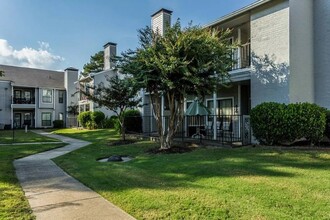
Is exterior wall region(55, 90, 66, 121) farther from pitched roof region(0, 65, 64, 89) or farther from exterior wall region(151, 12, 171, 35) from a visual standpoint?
exterior wall region(151, 12, 171, 35)

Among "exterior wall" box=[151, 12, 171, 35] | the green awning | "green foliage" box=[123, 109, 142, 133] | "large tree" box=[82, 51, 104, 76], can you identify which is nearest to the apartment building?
"large tree" box=[82, 51, 104, 76]

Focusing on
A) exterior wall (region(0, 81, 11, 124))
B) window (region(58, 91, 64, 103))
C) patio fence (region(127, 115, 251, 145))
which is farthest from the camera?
window (region(58, 91, 64, 103))

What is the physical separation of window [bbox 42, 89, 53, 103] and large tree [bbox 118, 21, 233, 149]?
33.6m

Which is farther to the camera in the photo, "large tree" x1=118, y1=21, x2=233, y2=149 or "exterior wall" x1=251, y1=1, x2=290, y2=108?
"exterior wall" x1=251, y1=1, x2=290, y2=108

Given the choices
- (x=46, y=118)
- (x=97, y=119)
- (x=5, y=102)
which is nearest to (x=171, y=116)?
(x=97, y=119)

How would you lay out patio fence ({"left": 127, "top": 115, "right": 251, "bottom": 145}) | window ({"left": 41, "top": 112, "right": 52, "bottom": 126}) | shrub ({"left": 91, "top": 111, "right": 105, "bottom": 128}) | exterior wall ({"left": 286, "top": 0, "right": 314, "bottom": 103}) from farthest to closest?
window ({"left": 41, "top": 112, "right": 52, "bottom": 126}) → shrub ({"left": 91, "top": 111, "right": 105, "bottom": 128}) → patio fence ({"left": 127, "top": 115, "right": 251, "bottom": 145}) → exterior wall ({"left": 286, "top": 0, "right": 314, "bottom": 103})

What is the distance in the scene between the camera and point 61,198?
5812 millimetres

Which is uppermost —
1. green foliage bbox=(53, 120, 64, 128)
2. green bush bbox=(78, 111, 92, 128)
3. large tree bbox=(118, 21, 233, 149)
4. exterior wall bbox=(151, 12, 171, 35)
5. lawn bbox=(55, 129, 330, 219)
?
exterior wall bbox=(151, 12, 171, 35)

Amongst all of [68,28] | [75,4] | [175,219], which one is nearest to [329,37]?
[175,219]

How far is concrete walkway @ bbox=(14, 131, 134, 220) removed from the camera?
4816 millimetres

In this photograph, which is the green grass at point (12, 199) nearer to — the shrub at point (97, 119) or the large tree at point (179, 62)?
the large tree at point (179, 62)

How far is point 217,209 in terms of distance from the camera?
15.7 ft

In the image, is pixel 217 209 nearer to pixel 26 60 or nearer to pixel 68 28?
pixel 68 28

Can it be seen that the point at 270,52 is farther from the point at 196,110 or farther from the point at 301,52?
the point at 196,110
